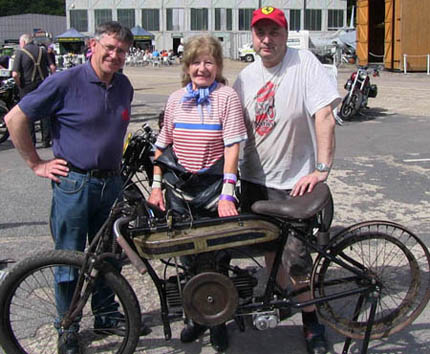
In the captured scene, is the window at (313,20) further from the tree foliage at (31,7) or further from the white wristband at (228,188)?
the white wristband at (228,188)

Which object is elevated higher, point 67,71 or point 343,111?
point 67,71

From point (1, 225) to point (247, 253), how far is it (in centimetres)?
338

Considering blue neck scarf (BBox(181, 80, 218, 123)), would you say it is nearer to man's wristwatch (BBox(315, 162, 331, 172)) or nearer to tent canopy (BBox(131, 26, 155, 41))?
man's wristwatch (BBox(315, 162, 331, 172))

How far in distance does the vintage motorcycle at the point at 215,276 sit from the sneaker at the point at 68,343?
53 millimetres

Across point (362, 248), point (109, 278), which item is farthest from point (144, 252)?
point (362, 248)

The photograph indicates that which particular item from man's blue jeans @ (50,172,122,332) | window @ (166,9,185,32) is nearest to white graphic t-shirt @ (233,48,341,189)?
man's blue jeans @ (50,172,122,332)

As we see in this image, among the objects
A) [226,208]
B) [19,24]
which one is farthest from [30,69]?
[19,24]

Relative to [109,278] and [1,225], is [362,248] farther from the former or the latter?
[1,225]

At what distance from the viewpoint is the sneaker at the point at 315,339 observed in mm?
3232

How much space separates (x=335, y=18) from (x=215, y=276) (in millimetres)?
77668

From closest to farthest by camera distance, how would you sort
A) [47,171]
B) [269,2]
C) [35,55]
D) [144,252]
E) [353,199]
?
[144,252] → [47,171] → [353,199] → [35,55] → [269,2]

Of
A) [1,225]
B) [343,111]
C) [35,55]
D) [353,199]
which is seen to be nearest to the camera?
[1,225]

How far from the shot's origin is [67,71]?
2926 mm

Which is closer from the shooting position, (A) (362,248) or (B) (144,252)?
(B) (144,252)
